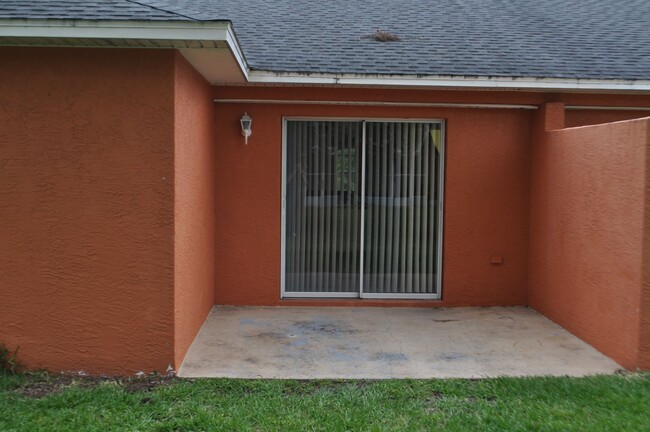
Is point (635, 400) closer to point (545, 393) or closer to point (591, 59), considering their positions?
point (545, 393)

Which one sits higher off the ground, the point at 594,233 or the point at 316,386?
the point at 594,233

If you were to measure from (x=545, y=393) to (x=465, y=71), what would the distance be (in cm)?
407

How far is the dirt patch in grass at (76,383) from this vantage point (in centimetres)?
502

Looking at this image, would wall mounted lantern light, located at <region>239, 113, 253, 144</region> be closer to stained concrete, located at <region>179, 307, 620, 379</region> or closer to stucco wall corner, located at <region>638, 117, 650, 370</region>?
stained concrete, located at <region>179, 307, 620, 379</region>

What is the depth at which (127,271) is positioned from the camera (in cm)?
544

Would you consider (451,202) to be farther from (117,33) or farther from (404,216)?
(117,33)

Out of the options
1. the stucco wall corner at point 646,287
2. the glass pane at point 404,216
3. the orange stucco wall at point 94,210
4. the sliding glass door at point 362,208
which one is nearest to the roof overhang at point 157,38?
the orange stucco wall at point 94,210

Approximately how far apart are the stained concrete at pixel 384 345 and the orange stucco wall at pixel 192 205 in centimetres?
34

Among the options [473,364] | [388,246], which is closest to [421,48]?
[388,246]

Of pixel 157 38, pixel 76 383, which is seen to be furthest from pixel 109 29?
pixel 76 383

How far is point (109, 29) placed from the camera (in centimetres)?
490

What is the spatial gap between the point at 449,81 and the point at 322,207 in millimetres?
2330

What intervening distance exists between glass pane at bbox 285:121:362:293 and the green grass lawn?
3058 mm

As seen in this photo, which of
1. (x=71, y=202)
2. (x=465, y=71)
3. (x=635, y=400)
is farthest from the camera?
(x=465, y=71)
